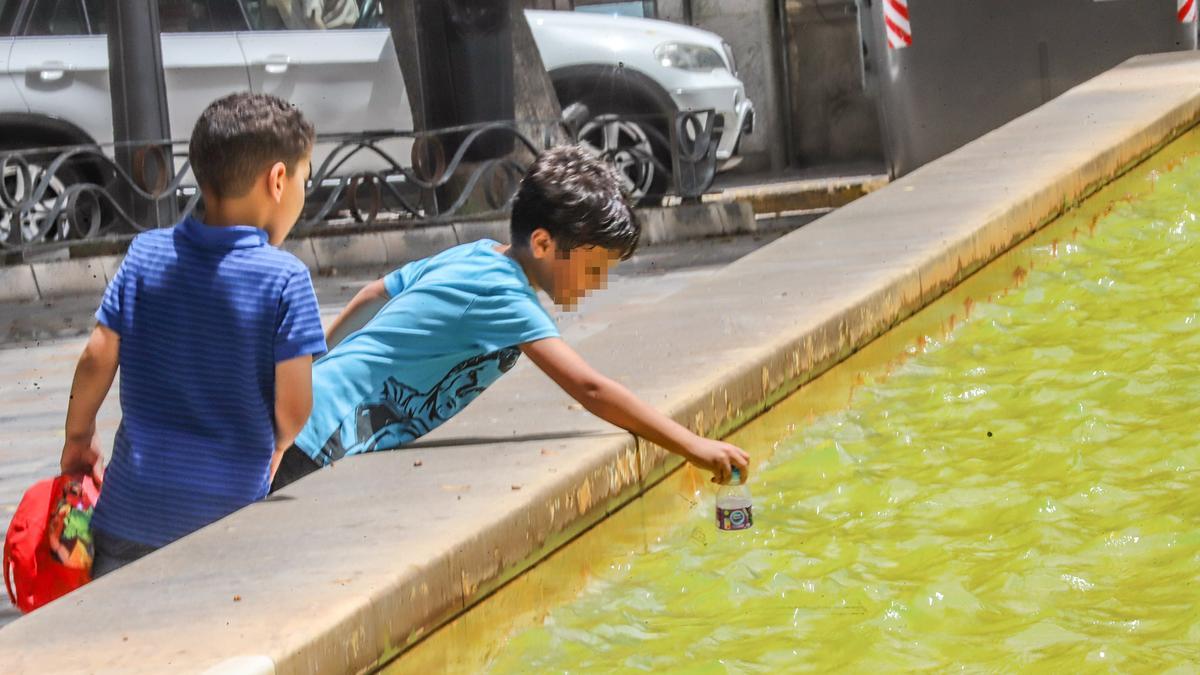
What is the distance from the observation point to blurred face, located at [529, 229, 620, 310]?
4.05m

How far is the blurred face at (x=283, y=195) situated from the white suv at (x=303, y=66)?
8483 millimetres

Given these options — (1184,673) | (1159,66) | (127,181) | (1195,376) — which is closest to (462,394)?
(1184,673)

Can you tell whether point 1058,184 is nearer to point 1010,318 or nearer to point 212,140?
point 1010,318

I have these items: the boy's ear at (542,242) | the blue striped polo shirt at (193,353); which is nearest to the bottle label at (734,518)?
the boy's ear at (542,242)

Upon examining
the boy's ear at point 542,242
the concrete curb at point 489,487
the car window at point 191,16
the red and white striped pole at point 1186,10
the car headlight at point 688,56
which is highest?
the car window at point 191,16

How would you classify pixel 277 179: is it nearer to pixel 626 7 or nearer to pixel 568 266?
pixel 568 266

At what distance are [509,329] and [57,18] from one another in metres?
8.59

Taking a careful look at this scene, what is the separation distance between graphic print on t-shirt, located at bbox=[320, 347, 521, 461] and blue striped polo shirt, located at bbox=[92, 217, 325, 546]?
65cm

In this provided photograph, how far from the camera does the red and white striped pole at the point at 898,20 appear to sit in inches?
453

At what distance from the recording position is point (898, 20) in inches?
453

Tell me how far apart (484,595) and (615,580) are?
58cm

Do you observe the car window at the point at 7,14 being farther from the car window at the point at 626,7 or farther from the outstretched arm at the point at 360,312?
the car window at the point at 626,7

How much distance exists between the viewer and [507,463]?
12.8 feet

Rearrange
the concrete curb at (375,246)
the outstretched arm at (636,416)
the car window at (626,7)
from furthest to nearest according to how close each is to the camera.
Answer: the car window at (626,7) → the concrete curb at (375,246) → the outstretched arm at (636,416)
